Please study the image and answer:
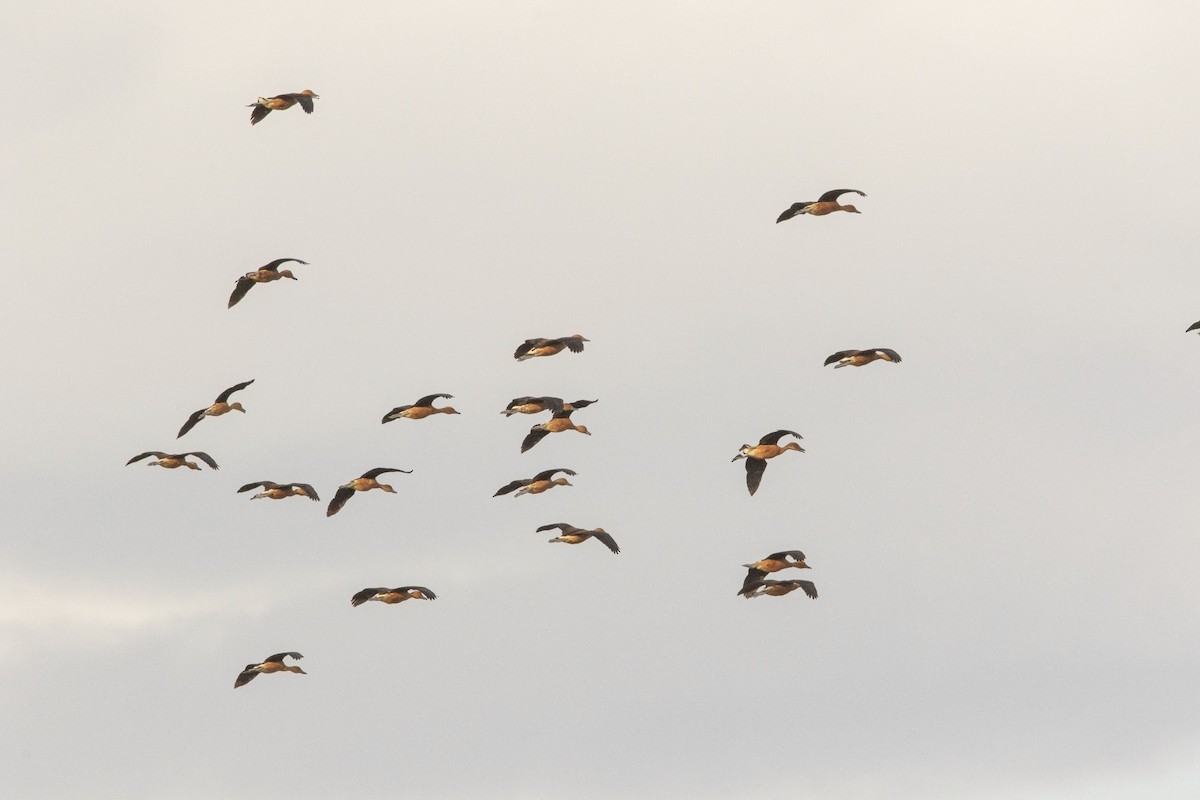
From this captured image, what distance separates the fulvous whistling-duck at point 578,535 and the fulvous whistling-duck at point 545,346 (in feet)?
13.9

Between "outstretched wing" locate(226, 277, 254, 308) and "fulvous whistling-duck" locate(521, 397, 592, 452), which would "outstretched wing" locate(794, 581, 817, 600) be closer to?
"fulvous whistling-duck" locate(521, 397, 592, 452)

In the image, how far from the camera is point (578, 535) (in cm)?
7775

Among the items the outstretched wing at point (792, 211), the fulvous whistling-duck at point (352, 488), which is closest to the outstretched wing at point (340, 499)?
the fulvous whistling-duck at point (352, 488)

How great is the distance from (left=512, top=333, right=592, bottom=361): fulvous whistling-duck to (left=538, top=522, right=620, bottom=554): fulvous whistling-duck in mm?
4229

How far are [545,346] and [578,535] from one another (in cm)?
472

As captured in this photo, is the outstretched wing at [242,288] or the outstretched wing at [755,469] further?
the outstretched wing at [242,288]

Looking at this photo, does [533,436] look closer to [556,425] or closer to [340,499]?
[556,425]

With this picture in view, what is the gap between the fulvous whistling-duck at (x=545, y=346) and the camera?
251 feet

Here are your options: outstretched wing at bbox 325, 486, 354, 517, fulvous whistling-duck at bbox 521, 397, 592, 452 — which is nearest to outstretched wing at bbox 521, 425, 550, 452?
fulvous whistling-duck at bbox 521, 397, 592, 452

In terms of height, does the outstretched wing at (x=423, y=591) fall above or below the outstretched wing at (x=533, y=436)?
below

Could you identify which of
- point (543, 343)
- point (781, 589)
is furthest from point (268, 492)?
point (781, 589)

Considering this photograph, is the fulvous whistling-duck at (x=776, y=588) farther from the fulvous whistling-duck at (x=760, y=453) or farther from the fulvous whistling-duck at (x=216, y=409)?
the fulvous whistling-duck at (x=216, y=409)

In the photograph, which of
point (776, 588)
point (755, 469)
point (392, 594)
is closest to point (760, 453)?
point (755, 469)

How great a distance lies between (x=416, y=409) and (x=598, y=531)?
19.1ft
